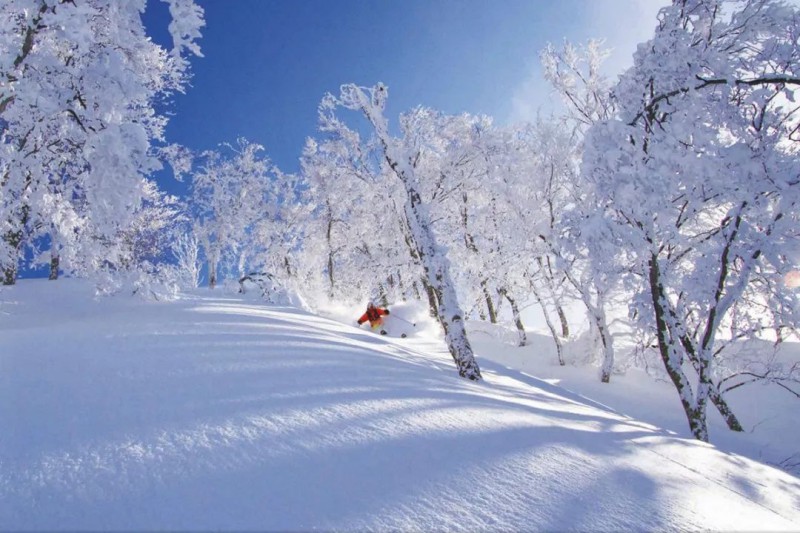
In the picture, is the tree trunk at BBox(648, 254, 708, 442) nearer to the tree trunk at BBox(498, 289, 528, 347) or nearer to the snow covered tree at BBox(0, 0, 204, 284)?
the snow covered tree at BBox(0, 0, 204, 284)

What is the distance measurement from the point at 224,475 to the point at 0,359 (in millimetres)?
3202

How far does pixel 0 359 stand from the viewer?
370 centimetres

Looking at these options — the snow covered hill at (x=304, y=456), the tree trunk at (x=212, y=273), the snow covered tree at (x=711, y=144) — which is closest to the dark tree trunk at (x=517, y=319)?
the snow covered tree at (x=711, y=144)

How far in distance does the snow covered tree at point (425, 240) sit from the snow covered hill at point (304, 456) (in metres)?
2.03

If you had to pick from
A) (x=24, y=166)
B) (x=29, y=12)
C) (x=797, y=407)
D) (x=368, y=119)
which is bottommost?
(x=797, y=407)

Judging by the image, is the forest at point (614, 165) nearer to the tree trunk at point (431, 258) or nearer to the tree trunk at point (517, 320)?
the tree trunk at point (431, 258)

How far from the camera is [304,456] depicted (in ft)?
7.62

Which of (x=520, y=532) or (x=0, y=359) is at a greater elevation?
(x=520, y=532)

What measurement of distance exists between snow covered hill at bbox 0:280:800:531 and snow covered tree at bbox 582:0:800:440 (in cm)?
274

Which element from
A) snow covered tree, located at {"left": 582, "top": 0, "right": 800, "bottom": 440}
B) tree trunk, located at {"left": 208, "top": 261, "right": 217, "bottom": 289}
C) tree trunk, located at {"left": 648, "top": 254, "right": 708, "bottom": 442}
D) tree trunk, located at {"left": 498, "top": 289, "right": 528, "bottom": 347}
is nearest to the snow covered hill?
tree trunk, located at {"left": 648, "top": 254, "right": 708, "bottom": 442}

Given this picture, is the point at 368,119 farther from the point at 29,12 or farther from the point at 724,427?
the point at 724,427

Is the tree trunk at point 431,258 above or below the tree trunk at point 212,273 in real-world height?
above

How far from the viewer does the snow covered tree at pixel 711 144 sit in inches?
189

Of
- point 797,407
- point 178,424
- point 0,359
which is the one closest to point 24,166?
point 0,359
